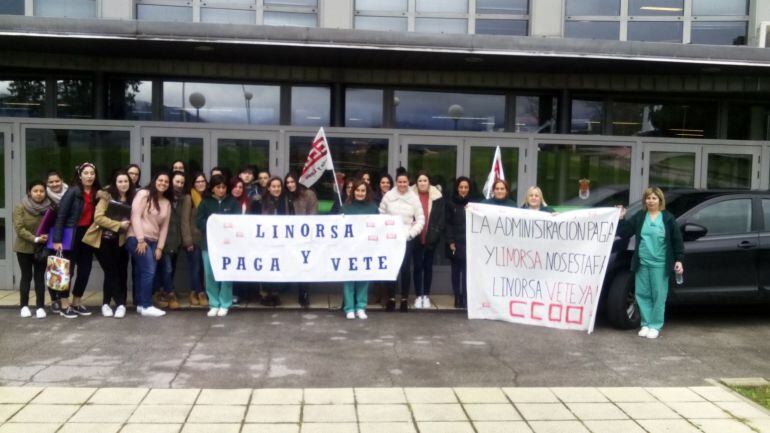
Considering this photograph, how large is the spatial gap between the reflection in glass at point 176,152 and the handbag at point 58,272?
2318 mm

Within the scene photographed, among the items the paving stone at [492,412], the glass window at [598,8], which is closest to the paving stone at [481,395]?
the paving stone at [492,412]

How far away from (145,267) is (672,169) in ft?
25.9

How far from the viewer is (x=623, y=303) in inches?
324

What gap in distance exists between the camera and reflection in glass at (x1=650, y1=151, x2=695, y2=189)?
429 inches

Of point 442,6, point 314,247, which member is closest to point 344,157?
point 314,247

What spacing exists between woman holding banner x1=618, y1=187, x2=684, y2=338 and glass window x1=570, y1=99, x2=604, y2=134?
4982 millimetres

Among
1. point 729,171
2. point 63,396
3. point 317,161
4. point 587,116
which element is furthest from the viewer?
point 587,116

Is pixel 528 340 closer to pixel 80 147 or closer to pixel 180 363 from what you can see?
pixel 180 363

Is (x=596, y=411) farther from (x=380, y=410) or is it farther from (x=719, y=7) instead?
(x=719, y=7)

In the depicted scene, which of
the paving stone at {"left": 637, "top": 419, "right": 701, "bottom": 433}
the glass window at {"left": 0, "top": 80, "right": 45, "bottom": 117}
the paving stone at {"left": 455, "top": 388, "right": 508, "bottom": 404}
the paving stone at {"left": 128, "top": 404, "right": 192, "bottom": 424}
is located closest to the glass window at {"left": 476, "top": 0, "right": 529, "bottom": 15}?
the glass window at {"left": 0, "top": 80, "right": 45, "bottom": 117}

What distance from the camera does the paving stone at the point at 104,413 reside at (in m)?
5.12

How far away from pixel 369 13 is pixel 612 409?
877 centimetres

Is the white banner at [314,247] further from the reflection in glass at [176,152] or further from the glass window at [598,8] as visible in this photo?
the glass window at [598,8]

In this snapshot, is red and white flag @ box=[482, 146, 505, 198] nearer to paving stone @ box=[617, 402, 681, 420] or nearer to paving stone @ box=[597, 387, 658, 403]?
paving stone @ box=[597, 387, 658, 403]
